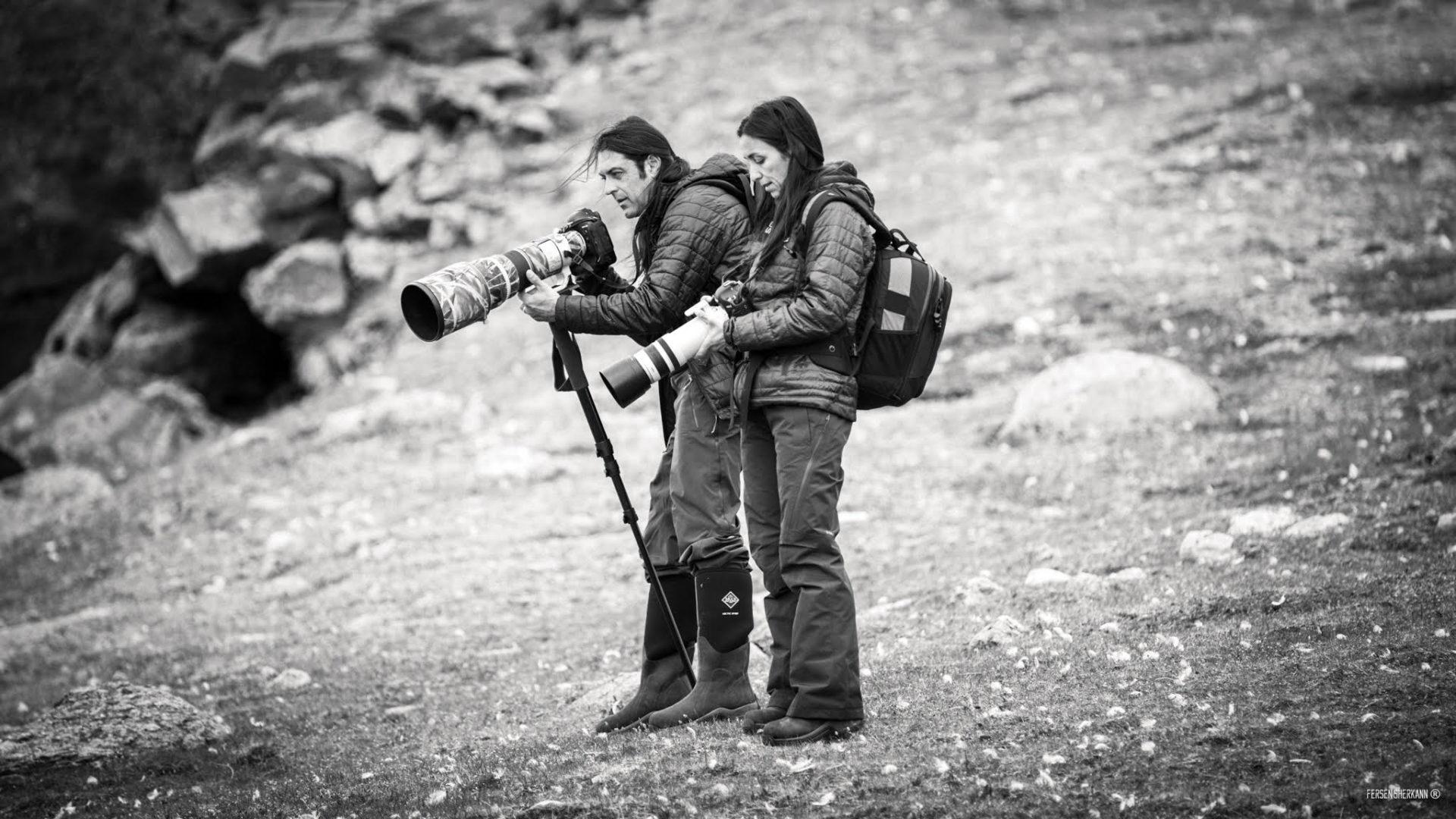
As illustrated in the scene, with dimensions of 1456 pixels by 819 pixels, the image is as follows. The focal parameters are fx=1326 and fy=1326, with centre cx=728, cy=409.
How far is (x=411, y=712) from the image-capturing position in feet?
27.5

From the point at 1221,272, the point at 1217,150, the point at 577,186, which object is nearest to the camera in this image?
→ the point at 1221,272

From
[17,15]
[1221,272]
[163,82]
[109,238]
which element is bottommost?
[1221,272]

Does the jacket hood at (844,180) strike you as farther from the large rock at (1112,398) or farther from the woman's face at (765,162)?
the large rock at (1112,398)

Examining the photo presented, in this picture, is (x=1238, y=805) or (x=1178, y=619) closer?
(x=1238, y=805)

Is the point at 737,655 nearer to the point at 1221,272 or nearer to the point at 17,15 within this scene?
the point at 1221,272

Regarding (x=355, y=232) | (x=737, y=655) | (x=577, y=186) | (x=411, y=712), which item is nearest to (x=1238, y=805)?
(x=737, y=655)

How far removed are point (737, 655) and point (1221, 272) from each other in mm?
10898

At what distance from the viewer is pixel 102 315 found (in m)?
23.9

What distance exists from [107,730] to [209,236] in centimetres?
1606

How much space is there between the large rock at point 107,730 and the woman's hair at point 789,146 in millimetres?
4909

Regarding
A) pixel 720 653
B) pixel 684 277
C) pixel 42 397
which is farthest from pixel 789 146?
Result: pixel 42 397

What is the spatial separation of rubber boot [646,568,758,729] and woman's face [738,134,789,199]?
1.91m

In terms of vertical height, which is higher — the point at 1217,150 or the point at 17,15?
the point at 17,15

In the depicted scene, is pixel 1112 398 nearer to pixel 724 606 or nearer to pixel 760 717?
pixel 724 606
